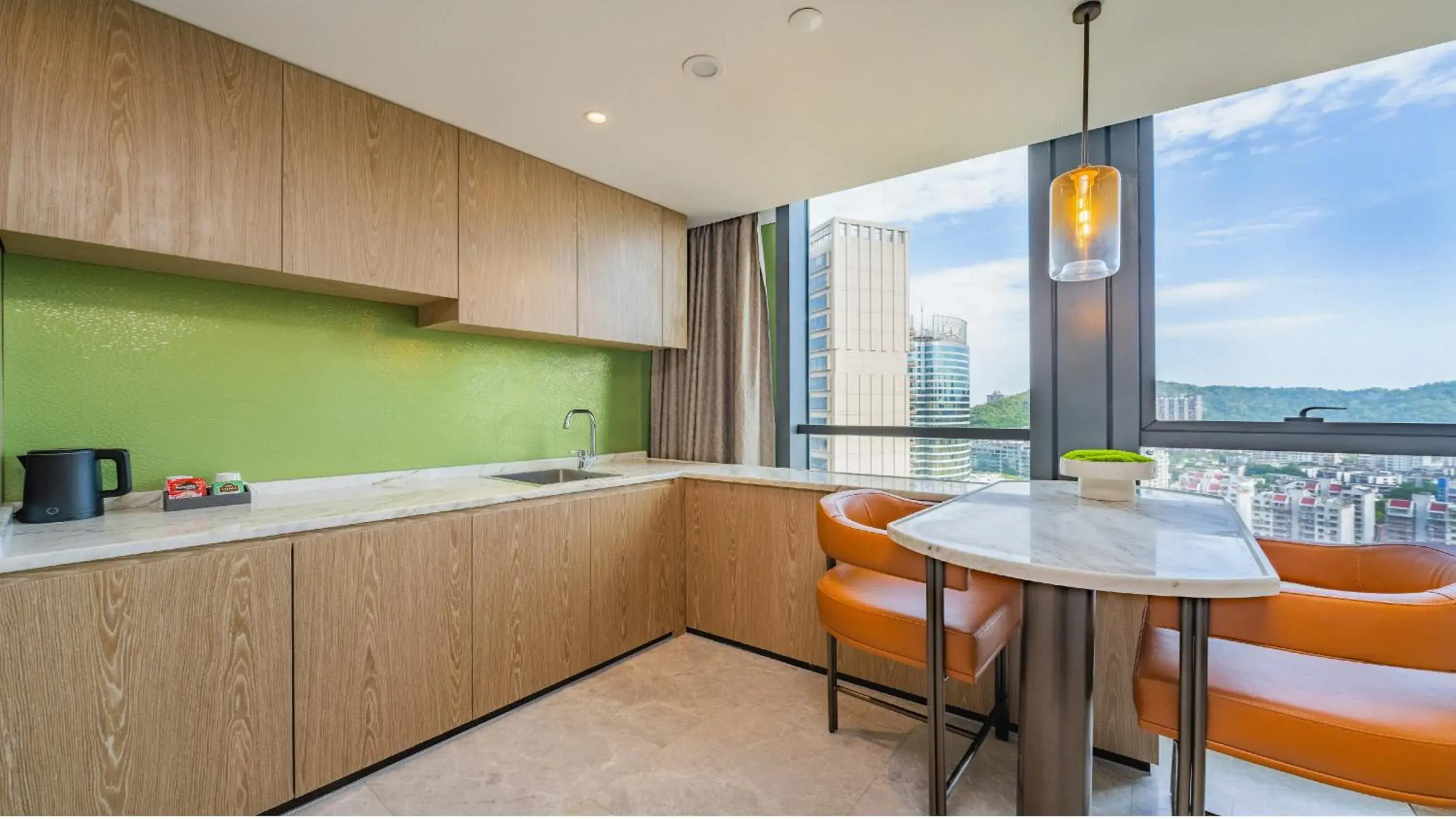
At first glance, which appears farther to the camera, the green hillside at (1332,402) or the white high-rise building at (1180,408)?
the white high-rise building at (1180,408)

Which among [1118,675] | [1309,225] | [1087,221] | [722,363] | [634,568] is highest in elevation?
[1309,225]

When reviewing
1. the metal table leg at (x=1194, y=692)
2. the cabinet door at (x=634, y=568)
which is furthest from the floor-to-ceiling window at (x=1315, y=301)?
the cabinet door at (x=634, y=568)

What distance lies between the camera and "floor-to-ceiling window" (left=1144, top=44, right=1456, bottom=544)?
1852 millimetres

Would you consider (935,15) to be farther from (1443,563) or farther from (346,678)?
(346,678)

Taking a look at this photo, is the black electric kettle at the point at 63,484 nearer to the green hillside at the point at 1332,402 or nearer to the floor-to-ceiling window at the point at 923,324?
the floor-to-ceiling window at the point at 923,324

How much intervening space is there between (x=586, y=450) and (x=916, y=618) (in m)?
2.20

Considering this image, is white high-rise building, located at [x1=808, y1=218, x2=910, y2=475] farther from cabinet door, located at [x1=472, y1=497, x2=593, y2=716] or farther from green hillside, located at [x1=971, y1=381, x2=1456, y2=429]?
cabinet door, located at [x1=472, y1=497, x2=593, y2=716]

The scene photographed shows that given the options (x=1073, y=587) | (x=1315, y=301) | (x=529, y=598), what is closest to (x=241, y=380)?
(x=529, y=598)

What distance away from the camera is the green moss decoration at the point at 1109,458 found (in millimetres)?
1744

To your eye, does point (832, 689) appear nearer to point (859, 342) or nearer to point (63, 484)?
point (859, 342)

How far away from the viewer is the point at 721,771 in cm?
184

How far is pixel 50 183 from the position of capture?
1.50m

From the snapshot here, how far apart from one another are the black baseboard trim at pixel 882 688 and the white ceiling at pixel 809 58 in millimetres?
2187

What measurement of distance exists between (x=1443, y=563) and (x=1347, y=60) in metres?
1.56
